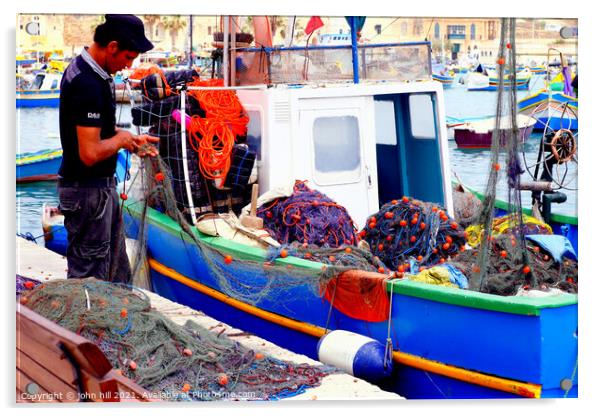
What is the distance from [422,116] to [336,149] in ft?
2.79

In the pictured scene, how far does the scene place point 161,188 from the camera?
23.2 feet

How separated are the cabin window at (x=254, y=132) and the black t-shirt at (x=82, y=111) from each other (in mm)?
1975

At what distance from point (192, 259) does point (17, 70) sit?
7.33 ft

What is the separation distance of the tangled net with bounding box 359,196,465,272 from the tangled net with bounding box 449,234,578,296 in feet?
0.63

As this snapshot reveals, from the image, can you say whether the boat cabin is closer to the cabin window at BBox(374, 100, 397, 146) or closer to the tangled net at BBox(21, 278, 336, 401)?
the cabin window at BBox(374, 100, 397, 146)

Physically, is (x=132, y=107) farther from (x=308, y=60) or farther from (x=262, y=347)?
(x=262, y=347)

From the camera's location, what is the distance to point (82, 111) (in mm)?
5031

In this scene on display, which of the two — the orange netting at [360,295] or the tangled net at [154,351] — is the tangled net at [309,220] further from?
the tangled net at [154,351]

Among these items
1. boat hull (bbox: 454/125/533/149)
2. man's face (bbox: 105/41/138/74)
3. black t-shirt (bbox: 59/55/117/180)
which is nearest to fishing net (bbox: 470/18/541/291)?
man's face (bbox: 105/41/138/74)

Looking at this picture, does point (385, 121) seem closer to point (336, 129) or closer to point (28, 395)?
point (336, 129)

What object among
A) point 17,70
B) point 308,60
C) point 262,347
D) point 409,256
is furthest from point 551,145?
point 17,70

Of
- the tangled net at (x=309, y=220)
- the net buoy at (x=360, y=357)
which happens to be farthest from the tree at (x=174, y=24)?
the net buoy at (x=360, y=357)

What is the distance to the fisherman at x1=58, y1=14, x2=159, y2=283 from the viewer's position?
16.6 feet

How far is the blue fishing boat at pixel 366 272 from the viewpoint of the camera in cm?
504
